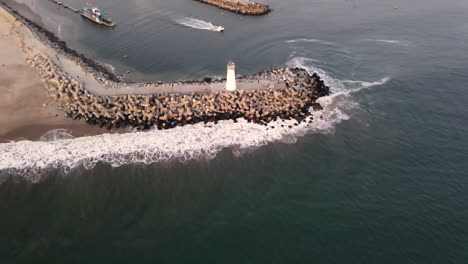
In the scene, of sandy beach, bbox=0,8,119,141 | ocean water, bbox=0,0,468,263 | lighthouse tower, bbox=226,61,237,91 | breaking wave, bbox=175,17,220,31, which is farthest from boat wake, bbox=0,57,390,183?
breaking wave, bbox=175,17,220,31

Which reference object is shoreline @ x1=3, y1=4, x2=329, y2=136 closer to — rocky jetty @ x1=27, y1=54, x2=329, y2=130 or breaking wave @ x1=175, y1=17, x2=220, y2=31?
rocky jetty @ x1=27, y1=54, x2=329, y2=130

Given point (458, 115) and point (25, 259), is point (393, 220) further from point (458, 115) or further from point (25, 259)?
point (25, 259)

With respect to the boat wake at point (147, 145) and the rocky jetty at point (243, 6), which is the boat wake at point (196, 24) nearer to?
the rocky jetty at point (243, 6)

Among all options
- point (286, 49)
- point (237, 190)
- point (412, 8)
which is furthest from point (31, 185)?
point (412, 8)

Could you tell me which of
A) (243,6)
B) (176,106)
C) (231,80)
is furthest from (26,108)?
(243,6)

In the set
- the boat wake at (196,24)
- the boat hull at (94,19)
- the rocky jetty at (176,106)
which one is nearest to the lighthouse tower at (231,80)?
the rocky jetty at (176,106)
